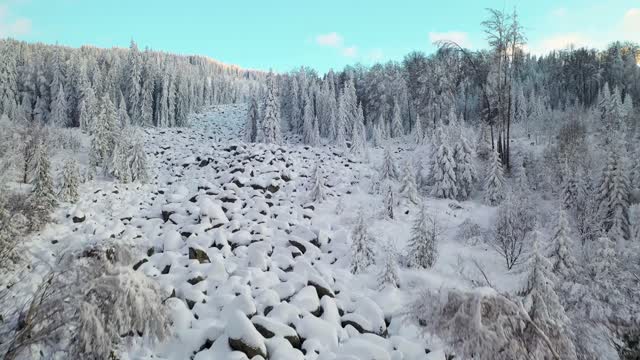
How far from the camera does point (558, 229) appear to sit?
13.5m

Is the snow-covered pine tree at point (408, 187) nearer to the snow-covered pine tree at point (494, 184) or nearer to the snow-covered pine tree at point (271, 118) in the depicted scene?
the snow-covered pine tree at point (494, 184)

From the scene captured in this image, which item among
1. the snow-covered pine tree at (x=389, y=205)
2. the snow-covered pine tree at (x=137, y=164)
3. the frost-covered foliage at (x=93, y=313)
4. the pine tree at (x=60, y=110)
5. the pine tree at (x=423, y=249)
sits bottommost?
the pine tree at (x=423, y=249)

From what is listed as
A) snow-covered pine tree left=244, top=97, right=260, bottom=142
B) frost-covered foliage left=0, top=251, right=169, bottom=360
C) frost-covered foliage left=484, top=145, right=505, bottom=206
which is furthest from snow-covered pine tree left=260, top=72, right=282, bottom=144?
frost-covered foliage left=0, top=251, right=169, bottom=360

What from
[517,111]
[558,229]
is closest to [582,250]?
[558,229]

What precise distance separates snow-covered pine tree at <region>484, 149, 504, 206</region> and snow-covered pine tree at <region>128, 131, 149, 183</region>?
73.4 feet

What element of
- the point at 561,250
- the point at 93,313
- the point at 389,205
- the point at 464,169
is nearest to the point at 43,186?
the point at 93,313

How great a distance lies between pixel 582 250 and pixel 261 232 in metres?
13.6

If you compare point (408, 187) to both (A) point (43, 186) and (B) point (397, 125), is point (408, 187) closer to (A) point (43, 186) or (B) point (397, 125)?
(A) point (43, 186)

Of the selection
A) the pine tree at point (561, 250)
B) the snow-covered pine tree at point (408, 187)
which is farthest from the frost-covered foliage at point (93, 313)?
the snow-covered pine tree at point (408, 187)

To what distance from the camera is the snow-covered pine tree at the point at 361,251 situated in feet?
43.2

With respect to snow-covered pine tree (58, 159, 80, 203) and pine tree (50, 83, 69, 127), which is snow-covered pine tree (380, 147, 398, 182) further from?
pine tree (50, 83, 69, 127)

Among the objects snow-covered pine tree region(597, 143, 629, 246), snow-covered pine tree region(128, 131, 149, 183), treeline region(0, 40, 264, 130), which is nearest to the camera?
snow-covered pine tree region(597, 143, 629, 246)

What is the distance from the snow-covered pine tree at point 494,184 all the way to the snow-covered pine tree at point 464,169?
1.45 meters

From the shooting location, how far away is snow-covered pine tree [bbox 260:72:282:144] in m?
52.6
